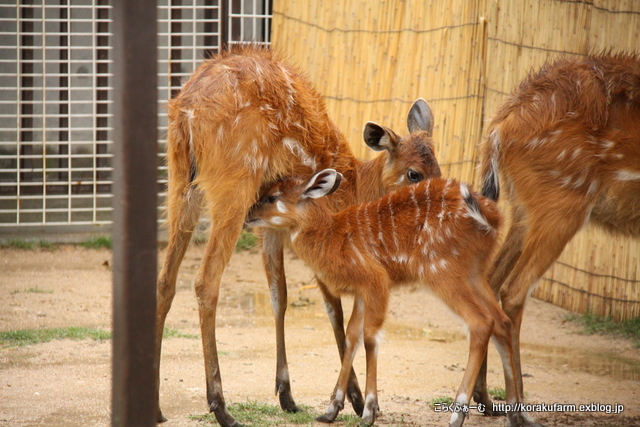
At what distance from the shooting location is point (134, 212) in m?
2.48

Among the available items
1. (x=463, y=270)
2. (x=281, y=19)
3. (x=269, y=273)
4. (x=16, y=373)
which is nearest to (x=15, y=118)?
(x=281, y=19)

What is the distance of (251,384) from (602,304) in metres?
3.30

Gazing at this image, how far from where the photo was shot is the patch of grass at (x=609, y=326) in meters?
6.44

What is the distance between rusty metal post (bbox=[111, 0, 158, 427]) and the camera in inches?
95.5

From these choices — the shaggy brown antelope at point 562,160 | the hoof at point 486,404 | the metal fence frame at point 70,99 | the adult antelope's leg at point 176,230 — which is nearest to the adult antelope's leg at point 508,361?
the shaggy brown antelope at point 562,160

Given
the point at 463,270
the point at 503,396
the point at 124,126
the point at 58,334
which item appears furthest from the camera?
the point at 58,334

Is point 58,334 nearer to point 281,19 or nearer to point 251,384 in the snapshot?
point 251,384

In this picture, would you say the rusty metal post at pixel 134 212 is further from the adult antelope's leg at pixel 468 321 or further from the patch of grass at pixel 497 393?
the patch of grass at pixel 497 393

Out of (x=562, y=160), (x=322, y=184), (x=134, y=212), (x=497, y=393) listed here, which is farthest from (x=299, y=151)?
(x=134, y=212)

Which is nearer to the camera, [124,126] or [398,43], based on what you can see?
[124,126]

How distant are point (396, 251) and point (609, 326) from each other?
296 cm

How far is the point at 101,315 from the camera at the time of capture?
6715mm

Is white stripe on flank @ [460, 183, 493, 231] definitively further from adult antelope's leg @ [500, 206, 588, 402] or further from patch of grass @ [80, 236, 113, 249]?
patch of grass @ [80, 236, 113, 249]

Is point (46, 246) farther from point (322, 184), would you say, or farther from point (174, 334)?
point (322, 184)
